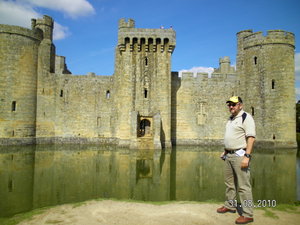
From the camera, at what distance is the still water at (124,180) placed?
722 centimetres

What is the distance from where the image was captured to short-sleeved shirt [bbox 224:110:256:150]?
179 inches

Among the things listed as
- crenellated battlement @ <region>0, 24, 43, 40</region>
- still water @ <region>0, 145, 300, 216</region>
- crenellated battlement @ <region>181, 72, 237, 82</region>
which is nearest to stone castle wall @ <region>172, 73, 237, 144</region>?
crenellated battlement @ <region>181, 72, 237, 82</region>

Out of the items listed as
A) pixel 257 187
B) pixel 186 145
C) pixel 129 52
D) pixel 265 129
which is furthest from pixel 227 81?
pixel 257 187

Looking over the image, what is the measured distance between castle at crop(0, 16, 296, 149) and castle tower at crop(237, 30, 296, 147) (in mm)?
69

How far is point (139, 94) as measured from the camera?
1875 centimetres

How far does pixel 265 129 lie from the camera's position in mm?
19047

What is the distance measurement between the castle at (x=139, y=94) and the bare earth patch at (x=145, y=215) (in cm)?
1173

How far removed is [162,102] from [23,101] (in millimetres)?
10653

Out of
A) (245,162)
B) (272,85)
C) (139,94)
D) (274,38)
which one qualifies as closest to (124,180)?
(245,162)

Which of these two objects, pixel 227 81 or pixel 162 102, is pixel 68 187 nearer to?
pixel 162 102

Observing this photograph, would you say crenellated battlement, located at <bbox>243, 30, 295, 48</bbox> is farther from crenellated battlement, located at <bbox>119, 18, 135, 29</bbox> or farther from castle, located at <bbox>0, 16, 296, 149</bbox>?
crenellated battlement, located at <bbox>119, 18, 135, 29</bbox>

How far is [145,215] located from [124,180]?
13.1 feet

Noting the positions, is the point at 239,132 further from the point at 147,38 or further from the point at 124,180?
the point at 147,38

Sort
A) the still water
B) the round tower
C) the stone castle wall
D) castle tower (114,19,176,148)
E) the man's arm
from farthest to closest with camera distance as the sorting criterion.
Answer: the stone castle wall → castle tower (114,19,176,148) → the round tower → the still water → the man's arm
